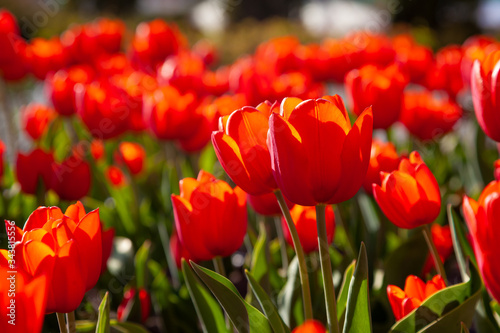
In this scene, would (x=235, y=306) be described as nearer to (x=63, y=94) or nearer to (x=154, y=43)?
(x=63, y=94)

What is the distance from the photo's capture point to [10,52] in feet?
6.51

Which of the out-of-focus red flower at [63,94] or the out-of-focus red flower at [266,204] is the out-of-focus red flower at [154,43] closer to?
the out-of-focus red flower at [63,94]

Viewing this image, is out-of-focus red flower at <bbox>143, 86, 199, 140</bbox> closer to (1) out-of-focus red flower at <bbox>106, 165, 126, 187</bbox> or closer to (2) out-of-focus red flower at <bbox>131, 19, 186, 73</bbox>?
(1) out-of-focus red flower at <bbox>106, 165, 126, 187</bbox>

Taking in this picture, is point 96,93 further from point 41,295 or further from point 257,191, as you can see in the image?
point 41,295

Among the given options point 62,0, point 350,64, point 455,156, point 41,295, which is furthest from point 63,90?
point 62,0

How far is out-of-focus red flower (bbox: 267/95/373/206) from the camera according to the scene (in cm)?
70

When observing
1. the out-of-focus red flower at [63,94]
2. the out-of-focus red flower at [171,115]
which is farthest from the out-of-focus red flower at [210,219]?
the out-of-focus red flower at [63,94]

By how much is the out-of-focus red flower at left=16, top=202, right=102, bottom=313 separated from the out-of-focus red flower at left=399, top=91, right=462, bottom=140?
3.84ft

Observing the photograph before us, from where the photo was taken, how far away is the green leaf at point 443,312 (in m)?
0.81

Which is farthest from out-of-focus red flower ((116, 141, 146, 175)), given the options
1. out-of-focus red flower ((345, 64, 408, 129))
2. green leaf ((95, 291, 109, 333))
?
green leaf ((95, 291, 109, 333))

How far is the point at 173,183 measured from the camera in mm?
1617

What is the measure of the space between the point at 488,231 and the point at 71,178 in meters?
0.91

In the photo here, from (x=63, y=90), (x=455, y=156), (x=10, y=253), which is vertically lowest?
(x=455, y=156)

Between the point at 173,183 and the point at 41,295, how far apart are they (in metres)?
1.04
